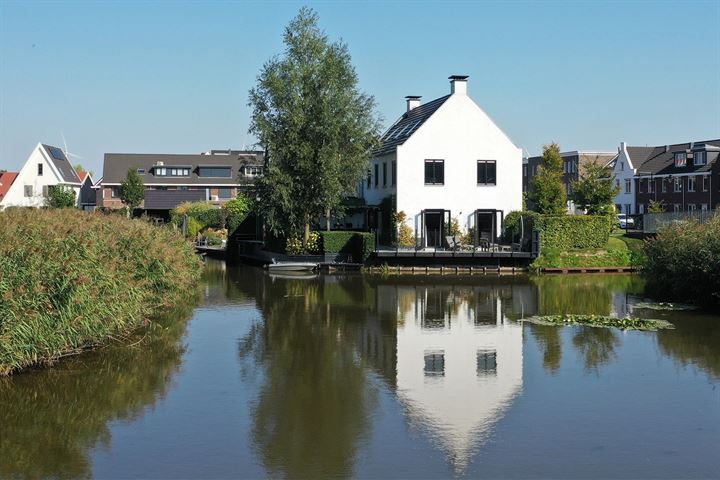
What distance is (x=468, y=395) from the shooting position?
13711 millimetres

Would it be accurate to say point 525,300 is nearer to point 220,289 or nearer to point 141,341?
point 220,289

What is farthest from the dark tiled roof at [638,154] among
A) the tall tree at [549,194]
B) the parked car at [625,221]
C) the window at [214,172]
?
the window at [214,172]

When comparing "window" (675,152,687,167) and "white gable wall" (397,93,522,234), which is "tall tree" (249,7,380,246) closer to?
"white gable wall" (397,93,522,234)

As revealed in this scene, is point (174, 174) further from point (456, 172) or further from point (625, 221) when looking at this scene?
point (456, 172)

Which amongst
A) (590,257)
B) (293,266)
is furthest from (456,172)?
(293,266)

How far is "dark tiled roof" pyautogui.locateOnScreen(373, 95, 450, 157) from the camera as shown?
41250mm

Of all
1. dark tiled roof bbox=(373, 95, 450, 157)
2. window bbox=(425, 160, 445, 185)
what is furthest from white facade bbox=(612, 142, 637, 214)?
window bbox=(425, 160, 445, 185)

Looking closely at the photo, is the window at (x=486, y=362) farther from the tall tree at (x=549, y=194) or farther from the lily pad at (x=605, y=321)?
the tall tree at (x=549, y=194)

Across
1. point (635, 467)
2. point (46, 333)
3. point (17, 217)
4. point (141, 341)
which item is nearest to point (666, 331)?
point (635, 467)

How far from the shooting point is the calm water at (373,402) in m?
10.3

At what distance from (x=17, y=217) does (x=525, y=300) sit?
15462 millimetres

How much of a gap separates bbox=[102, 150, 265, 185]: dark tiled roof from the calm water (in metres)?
51.2

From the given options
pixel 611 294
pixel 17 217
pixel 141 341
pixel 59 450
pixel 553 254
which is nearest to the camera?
pixel 59 450

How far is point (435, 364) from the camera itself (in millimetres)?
16312
